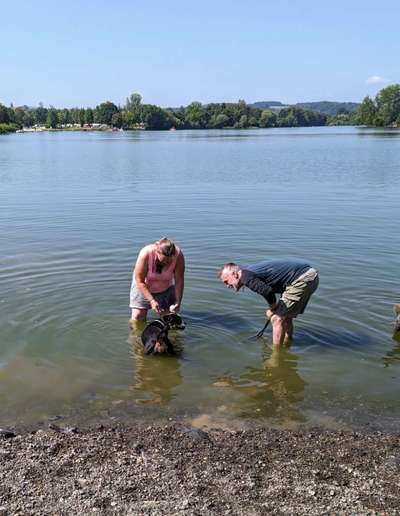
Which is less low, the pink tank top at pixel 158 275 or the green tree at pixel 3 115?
the green tree at pixel 3 115

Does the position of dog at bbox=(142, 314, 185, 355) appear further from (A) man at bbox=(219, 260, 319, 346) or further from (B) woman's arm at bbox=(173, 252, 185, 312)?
(A) man at bbox=(219, 260, 319, 346)

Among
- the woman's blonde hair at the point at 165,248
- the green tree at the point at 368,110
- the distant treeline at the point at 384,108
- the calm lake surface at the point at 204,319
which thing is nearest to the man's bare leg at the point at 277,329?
the calm lake surface at the point at 204,319

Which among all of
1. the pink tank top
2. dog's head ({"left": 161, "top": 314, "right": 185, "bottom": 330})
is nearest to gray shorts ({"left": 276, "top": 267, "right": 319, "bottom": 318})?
dog's head ({"left": 161, "top": 314, "right": 185, "bottom": 330})

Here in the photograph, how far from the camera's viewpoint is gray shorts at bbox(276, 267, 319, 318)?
8359 mm

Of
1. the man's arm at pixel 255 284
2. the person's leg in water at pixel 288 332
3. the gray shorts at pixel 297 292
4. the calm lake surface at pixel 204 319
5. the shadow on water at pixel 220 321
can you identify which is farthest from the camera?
the shadow on water at pixel 220 321

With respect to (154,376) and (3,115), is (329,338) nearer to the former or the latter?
(154,376)

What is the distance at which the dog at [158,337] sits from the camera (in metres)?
8.59

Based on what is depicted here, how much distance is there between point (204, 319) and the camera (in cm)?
1026

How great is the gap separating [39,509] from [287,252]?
37.2 feet

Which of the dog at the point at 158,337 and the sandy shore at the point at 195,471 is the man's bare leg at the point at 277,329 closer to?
the dog at the point at 158,337

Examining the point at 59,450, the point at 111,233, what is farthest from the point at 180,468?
the point at 111,233

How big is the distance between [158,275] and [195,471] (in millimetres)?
3920

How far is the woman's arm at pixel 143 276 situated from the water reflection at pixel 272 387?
1.64 meters

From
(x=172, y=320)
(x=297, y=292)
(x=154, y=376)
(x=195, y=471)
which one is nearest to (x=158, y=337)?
(x=172, y=320)
